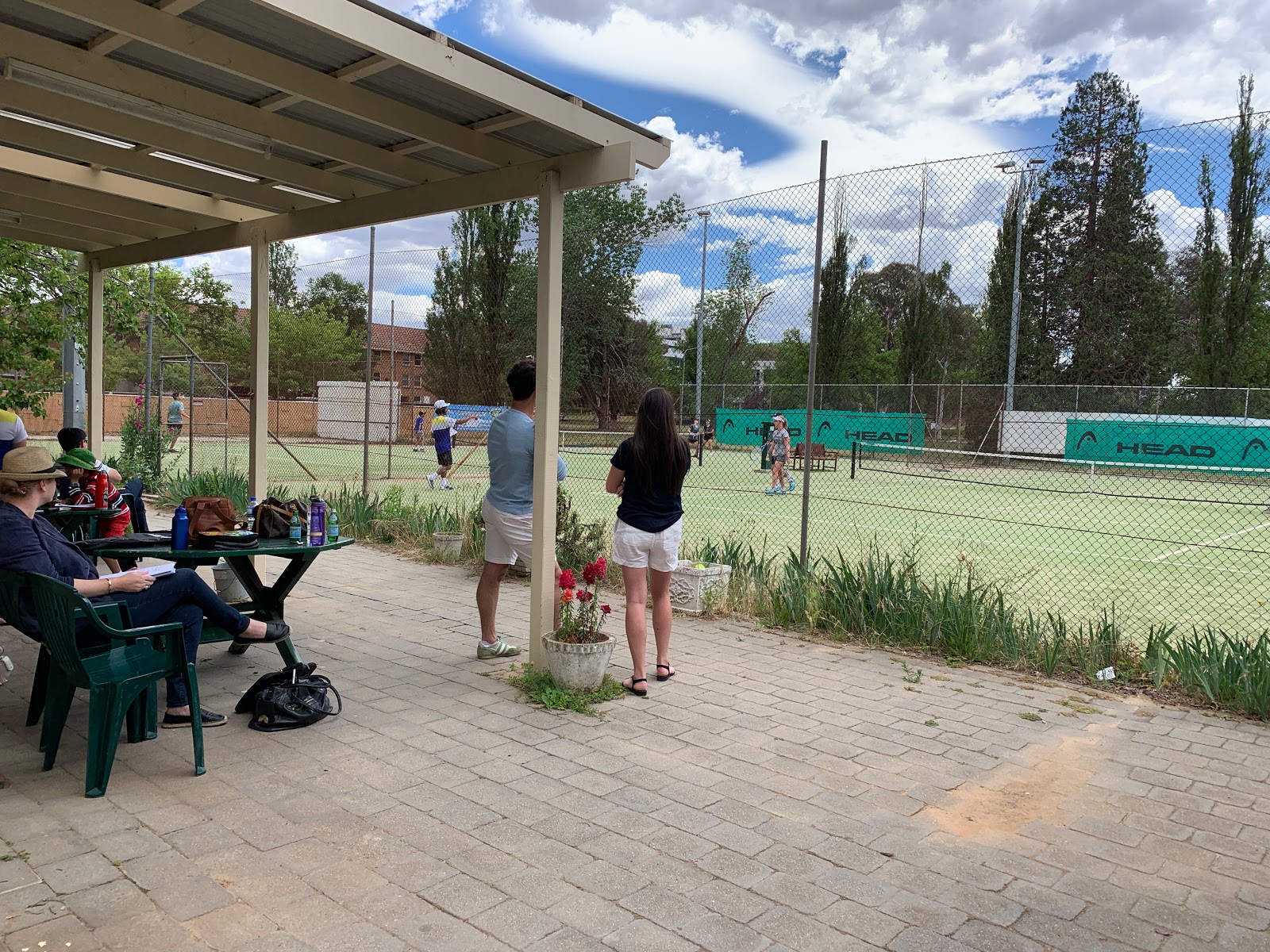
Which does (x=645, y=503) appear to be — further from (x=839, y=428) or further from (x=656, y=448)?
(x=839, y=428)

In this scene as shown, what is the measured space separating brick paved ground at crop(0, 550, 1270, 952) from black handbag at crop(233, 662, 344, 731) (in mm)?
114

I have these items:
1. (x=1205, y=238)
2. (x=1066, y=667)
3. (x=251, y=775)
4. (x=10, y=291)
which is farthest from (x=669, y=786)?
(x=1205, y=238)

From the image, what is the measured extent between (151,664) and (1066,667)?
Result: 5444 mm

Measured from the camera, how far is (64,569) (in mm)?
4230

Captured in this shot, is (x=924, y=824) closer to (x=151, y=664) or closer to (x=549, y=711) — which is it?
(x=549, y=711)

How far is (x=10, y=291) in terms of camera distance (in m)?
10.4

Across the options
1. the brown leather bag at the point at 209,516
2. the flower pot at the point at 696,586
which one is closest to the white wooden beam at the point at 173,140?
the brown leather bag at the point at 209,516

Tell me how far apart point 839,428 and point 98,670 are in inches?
987

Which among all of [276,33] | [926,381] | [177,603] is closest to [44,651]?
[177,603]

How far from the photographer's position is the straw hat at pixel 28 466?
4.15 metres

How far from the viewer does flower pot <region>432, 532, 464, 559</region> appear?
31.7 ft

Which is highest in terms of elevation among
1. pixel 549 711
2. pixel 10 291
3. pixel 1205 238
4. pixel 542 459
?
pixel 1205 238

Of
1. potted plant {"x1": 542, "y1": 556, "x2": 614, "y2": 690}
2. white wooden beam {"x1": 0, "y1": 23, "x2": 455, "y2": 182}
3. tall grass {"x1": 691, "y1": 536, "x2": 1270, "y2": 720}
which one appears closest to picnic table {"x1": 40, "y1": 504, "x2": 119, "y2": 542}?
white wooden beam {"x1": 0, "y1": 23, "x2": 455, "y2": 182}

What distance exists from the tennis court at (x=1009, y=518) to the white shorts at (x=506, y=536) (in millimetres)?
3148
